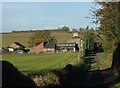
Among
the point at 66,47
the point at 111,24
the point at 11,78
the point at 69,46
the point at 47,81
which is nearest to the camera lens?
the point at 11,78

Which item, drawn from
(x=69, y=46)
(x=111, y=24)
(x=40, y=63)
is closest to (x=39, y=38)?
(x=69, y=46)

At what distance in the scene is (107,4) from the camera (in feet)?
117

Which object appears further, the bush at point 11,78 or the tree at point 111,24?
the tree at point 111,24

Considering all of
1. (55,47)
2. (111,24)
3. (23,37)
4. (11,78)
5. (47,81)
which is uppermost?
(111,24)

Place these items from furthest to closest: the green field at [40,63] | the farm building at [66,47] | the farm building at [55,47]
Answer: the farm building at [66,47] < the farm building at [55,47] < the green field at [40,63]

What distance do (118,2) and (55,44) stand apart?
12124cm

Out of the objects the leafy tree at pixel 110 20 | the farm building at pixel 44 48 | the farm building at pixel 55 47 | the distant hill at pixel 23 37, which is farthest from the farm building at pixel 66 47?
the leafy tree at pixel 110 20

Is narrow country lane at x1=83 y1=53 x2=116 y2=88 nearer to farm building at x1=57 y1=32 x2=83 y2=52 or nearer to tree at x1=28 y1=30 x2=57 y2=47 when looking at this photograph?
farm building at x1=57 y1=32 x2=83 y2=52

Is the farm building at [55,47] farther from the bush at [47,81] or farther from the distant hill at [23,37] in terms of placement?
the bush at [47,81]

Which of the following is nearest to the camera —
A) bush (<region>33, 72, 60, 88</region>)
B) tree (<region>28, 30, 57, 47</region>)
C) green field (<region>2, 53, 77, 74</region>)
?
bush (<region>33, 72, 60, 88</region>)

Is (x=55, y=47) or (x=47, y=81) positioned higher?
(x=47, y=81)

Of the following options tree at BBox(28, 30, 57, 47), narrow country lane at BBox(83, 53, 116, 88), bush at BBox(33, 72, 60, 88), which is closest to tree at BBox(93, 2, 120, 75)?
narrow country lane at BBox(83, 53, 116, 88)

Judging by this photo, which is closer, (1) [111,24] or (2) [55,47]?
(1) [111,24]

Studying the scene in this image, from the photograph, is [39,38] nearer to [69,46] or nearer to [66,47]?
[66,47]
